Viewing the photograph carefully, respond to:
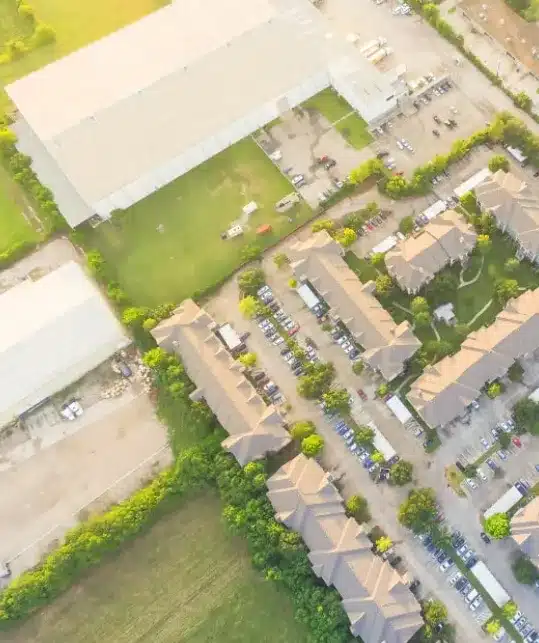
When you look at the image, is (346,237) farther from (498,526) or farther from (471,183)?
(498,526)

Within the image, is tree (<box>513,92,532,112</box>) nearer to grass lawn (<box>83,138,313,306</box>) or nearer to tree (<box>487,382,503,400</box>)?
grass lawn (<box>83,138,313,306</box>)

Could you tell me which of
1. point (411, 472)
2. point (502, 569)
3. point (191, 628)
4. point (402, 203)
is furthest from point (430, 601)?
point (402, 203)

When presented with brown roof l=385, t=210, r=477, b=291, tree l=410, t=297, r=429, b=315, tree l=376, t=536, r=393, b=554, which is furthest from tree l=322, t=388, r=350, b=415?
brown roof l=385, t=210, r=477, b=291

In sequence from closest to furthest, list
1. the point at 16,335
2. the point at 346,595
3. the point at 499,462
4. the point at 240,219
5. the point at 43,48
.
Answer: the point at 346,595 < the point at 499,462 < the point at 16,335 < the point at 240,219 < the point at 43,48

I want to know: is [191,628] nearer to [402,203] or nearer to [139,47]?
[402,203]

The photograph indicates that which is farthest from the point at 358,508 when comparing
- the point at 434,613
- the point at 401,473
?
the point at 434,613
